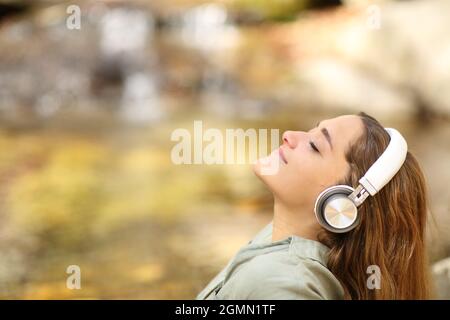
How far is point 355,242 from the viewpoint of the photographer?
1553mm

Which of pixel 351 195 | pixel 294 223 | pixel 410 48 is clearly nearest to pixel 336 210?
pixel 351 195

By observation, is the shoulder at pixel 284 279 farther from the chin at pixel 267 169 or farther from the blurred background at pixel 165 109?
the blurred background at pixel 165 109

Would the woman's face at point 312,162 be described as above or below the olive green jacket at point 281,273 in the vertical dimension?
above

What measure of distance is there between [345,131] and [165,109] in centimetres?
140

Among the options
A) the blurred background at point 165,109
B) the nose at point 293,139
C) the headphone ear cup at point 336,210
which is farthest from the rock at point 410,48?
the headphone ear cup at point 336,210

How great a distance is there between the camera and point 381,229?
1543 mm

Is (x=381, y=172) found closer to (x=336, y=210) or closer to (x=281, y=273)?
(x=336, y=210)

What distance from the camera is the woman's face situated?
5.17 feet

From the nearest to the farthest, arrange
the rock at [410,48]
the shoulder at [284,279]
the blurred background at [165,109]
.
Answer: the shoulder at [284,279] → the blurred background at [165,109] → the rock at [410,48]

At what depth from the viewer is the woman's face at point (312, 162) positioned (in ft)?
5.17

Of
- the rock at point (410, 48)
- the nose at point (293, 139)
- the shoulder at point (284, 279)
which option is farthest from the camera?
the rock at point (410, 48)

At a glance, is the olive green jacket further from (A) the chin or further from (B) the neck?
(A) the chin

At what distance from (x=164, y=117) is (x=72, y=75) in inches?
18.9
